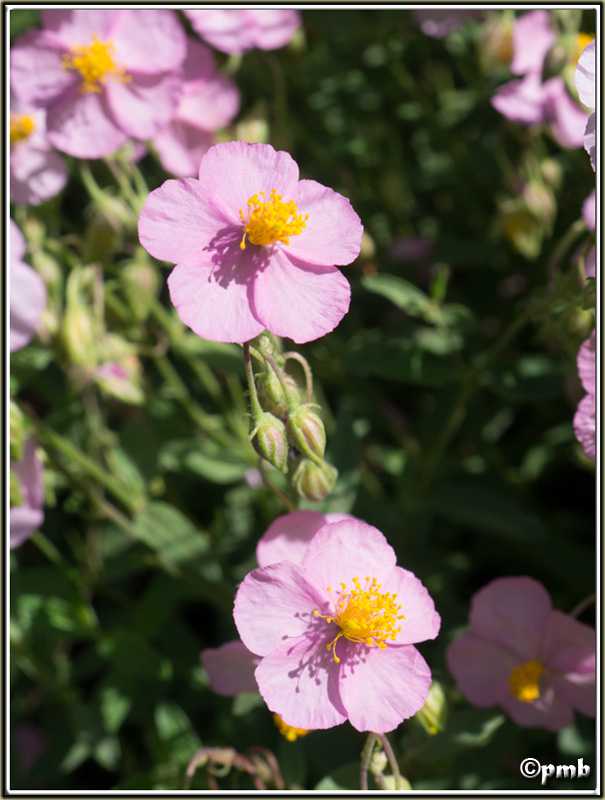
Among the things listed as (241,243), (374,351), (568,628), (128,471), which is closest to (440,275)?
(374,351)

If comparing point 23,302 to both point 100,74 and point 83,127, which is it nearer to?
point 83,127

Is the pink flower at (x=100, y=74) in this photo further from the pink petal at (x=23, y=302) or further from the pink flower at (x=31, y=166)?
the pink petal at (x=23, y=302)

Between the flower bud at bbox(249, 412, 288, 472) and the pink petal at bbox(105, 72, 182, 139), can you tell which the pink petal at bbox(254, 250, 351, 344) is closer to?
the flower bud at bbox(249, 412, 288, 472)

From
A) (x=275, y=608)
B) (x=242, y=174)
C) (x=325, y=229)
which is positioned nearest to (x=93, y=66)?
(x=242, y=174)

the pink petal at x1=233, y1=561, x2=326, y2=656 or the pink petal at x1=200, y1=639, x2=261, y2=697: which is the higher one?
the pink petal at x1=233, y1=561, x2=326, y2=656

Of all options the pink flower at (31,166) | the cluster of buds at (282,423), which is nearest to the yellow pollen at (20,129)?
the pink flower at (31,166)

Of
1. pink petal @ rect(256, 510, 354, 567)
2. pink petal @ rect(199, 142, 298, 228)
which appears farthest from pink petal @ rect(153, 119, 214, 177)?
pink petal @ rect(256, 510, 354, 567)
